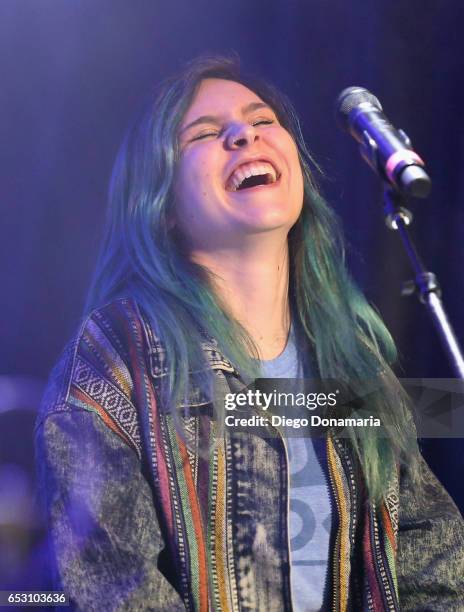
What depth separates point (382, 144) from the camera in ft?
4.68

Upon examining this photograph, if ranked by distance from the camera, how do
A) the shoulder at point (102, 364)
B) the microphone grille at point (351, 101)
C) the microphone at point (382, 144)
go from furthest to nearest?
the shoulder at point (102, 364) → the microphone grille at point (351, 101) → the microphone at point (382, 144)

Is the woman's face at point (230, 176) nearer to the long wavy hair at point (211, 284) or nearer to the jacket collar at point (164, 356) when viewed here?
the long wavy hair at point (211, 284)

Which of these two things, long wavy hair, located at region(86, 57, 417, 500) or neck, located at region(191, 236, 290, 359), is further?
neck, located at region(191, 236, 290, 359)

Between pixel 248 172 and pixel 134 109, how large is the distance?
1.11ft

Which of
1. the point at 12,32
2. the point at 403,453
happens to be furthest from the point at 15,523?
the point at 12,32

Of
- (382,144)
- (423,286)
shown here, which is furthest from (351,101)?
(423,286)

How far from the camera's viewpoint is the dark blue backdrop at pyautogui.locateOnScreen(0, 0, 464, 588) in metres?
1.94

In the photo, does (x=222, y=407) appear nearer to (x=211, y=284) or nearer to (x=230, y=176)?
(x=211, y=284)

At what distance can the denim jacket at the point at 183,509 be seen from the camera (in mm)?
1567

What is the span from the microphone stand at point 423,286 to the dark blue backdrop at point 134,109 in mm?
670

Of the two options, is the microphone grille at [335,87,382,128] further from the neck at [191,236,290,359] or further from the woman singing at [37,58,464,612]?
the neck at [191,236,290,359]

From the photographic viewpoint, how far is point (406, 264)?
219 centimetres

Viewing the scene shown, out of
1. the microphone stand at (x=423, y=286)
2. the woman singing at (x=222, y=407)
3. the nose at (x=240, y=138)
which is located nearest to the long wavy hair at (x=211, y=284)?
the woman singing at (x=222, y=407)

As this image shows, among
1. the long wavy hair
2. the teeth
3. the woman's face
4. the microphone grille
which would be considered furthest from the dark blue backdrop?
the microphone grille
